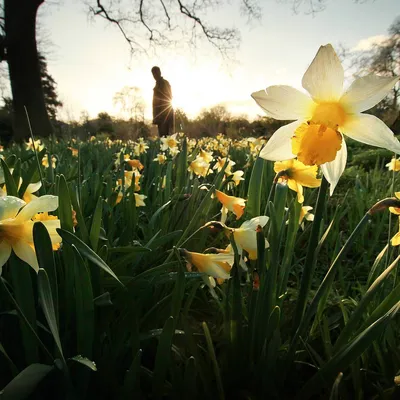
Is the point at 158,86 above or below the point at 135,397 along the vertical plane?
above

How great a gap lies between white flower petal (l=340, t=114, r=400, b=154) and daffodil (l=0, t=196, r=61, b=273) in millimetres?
574

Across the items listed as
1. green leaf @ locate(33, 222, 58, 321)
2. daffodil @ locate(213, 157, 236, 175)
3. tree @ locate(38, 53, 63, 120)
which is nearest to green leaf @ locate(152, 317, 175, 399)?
green leaf @ locate(33, 222, 58, 321)

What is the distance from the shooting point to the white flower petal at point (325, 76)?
595 millimetres

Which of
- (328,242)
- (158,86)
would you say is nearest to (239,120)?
(158,86)

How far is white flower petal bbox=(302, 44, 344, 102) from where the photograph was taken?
1.95 feet

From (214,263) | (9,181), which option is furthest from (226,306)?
(9,181)

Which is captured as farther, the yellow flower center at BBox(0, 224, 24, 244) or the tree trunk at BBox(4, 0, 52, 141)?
the tree trunk at BBox(4, 0, 52, 141)

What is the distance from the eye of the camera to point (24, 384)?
0.56 m

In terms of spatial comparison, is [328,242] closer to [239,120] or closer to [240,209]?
[240,209]

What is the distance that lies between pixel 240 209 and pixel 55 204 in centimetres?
54

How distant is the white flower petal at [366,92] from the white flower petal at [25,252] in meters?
0.65

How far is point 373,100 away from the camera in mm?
604

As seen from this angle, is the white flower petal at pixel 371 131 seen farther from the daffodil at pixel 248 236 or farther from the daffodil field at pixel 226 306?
the daffodil at pixel 248 236

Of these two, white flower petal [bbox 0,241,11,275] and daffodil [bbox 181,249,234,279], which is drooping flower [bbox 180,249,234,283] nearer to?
daffodil [bbox 181,249,234,279]
